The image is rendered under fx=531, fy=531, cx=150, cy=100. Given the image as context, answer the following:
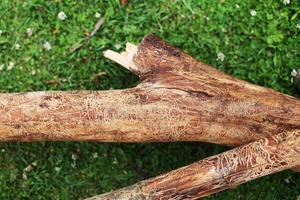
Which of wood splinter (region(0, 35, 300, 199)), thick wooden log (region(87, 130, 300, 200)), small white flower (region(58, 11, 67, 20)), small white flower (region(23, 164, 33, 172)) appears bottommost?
small white flower (region(23, 164, 33, 172))

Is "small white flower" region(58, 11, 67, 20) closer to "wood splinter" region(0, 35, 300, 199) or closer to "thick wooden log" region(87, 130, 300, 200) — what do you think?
"wood splinter" region(0, 35, 300, 199)

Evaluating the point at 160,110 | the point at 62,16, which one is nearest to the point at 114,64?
the point at 62,16

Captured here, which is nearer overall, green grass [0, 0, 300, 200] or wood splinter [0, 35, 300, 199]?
wood splinter [0, 35, 300, 199]

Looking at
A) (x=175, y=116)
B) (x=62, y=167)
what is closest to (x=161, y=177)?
(x=175, y=116)

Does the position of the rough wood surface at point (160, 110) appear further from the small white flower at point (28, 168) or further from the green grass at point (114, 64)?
the small white flower at point (28, 168)

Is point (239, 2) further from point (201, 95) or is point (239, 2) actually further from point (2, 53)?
point (2, 53)

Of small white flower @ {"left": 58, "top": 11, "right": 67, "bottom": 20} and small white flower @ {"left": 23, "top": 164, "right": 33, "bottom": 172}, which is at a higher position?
small white flower @ {"left": 58, "top": 11, "right": 67, "bottom": 20}

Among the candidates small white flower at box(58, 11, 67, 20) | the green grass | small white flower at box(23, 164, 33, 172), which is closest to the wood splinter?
the green grass
